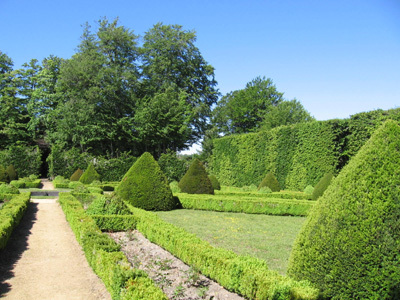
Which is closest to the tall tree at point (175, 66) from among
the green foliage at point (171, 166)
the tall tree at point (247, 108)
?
the tall tree at point (247, 108)

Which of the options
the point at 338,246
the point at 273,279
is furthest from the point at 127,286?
the point at 338,246

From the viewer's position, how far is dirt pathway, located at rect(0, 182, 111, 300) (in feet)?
16.8

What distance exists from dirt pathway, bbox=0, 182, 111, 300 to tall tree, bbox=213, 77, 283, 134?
118 ft

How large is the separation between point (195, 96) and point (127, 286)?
39310 millimetres

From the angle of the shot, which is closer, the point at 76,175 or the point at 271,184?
the point at 271,184

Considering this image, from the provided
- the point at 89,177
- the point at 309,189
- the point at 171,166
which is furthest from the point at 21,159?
the point at 309,189

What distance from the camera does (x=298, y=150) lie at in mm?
22562

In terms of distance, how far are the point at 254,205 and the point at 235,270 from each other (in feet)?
30.8

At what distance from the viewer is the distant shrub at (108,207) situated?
10.3m

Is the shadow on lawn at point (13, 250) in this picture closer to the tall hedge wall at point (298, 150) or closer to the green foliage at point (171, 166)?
the tall hedge wall at point (298, 150)

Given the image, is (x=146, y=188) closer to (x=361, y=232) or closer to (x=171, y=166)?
(x=361, y=232)

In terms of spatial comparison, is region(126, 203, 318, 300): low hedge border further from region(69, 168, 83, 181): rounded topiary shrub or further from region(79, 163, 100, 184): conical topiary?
region(69, 168, 83, 181): rounded topiary shrub

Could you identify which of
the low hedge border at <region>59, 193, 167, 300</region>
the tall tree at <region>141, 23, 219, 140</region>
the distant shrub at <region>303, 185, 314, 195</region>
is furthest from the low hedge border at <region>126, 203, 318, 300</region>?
the tall tree at <region>141, 23, 219, 140</region>

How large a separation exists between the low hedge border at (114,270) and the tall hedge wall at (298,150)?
582 inches
